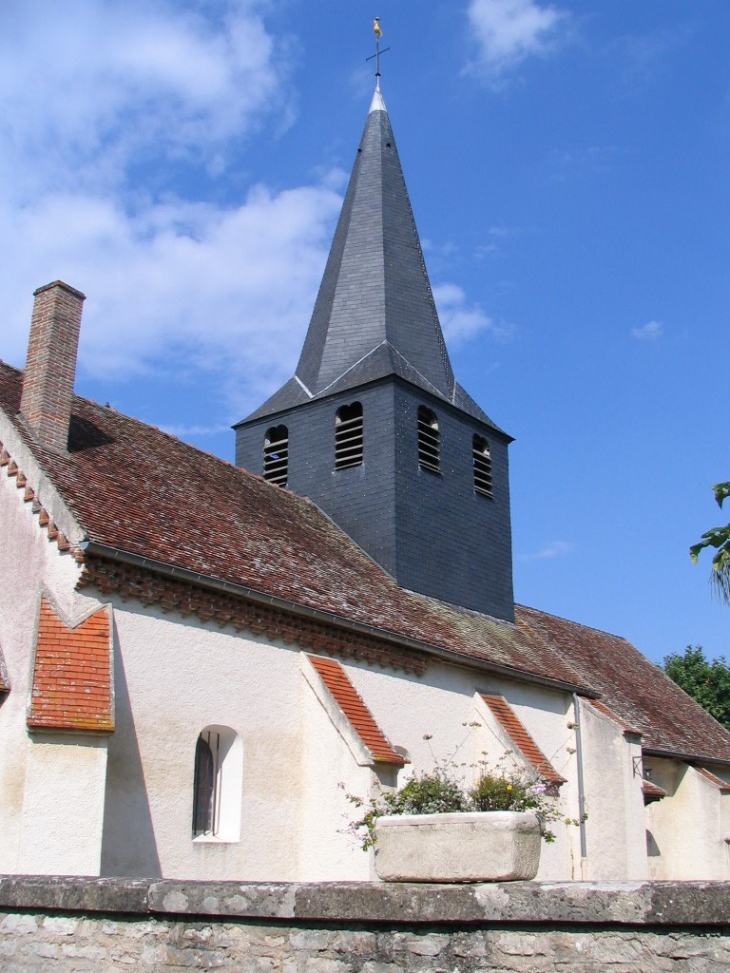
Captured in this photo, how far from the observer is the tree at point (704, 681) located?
3198 cm

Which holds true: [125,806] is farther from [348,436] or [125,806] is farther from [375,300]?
[375,300]

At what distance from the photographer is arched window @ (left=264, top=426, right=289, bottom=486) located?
69.8ft

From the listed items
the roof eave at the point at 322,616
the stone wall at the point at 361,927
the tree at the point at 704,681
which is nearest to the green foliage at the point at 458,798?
the stone wall at the point at 361,927

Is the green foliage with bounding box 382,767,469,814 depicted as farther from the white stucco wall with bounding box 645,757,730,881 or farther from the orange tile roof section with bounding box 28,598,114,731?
the white stucco wall with bounding box 645,757,730,881

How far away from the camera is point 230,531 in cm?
1491

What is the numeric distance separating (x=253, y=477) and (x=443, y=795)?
11.4 m

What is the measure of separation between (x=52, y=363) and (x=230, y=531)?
3.51 metres

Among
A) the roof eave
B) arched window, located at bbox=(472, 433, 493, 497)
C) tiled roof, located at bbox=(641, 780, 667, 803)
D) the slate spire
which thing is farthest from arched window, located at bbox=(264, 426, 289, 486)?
tiled roof, located at bbox=(641, 780, 667, 803)

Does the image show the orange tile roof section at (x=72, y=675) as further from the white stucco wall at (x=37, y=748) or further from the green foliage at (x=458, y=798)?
the green foliage at (x=458, y=798)

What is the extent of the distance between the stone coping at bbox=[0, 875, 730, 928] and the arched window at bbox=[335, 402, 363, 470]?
14.1 meters

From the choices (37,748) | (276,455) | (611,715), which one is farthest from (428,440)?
(37,748)

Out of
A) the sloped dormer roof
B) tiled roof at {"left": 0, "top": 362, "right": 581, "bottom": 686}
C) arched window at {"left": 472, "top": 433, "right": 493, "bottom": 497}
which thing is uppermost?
the sloped dormer roof

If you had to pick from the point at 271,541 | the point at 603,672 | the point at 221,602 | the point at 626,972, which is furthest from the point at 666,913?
the point at 603,672

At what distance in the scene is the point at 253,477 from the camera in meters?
19.2
